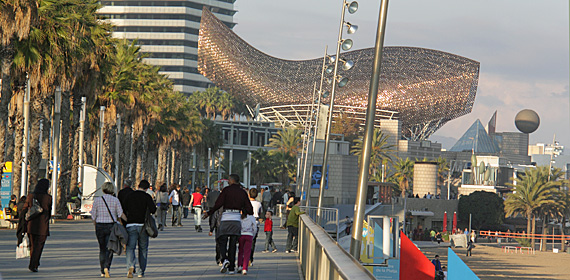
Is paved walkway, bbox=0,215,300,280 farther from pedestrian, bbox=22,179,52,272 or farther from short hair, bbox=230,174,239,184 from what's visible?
short hair, bbox=230,174,239,184

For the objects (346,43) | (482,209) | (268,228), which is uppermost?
(346,43)

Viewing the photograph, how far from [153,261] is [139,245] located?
10.2ft

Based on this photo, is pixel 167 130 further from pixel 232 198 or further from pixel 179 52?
pixel 179 52

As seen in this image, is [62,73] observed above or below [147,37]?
below

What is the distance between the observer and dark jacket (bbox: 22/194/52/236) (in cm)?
1305

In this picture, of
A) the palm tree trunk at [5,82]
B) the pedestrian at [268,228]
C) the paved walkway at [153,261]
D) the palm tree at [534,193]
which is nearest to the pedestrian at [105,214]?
the paved walkway at [153,261]

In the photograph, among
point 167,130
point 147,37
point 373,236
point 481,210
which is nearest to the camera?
point 373,236

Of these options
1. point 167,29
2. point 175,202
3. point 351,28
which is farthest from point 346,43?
point 167,29

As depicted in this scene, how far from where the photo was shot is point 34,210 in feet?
43.0

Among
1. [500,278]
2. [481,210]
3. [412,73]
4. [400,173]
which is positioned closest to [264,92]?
[412,73]

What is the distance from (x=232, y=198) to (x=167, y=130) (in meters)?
53.0

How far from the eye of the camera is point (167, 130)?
65.4 metres

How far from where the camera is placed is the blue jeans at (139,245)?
41.3 feet

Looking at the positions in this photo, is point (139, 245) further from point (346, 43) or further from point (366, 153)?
point (346, 43)
